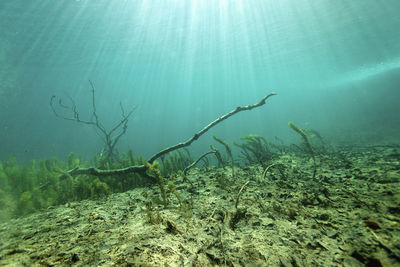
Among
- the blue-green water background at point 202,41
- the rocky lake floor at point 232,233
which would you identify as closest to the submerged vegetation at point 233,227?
the rocky lake floor at point 232,233

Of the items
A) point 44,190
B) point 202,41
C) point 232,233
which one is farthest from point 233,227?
point 202,41

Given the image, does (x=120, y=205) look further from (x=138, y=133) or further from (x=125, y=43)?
(x=138, y=133)

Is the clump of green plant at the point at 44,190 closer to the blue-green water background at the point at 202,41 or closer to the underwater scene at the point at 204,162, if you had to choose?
the underwater scene at the point at 204,162

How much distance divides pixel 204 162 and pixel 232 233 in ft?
12.0

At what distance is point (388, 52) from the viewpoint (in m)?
26.0

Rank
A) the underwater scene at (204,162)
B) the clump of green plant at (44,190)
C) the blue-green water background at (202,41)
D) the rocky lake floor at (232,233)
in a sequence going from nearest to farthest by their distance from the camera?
the rocky lake floor at (232,233) < the underwater scene at (204,162) < the clump of green plant at (44,190) < the blue-green water background at (202,41)

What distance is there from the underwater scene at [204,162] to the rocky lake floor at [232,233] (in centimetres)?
1

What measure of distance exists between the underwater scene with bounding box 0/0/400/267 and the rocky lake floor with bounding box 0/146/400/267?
1 cm

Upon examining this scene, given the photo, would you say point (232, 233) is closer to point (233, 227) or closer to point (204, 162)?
point (233, 227)

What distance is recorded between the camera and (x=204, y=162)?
5223 millimetres

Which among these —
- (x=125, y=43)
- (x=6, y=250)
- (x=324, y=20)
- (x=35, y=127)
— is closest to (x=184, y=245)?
(x=6, y=250)

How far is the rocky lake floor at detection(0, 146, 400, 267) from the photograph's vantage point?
1.16m

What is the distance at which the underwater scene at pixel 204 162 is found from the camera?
1330 millimetres

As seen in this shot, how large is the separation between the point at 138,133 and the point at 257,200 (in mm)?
92650
